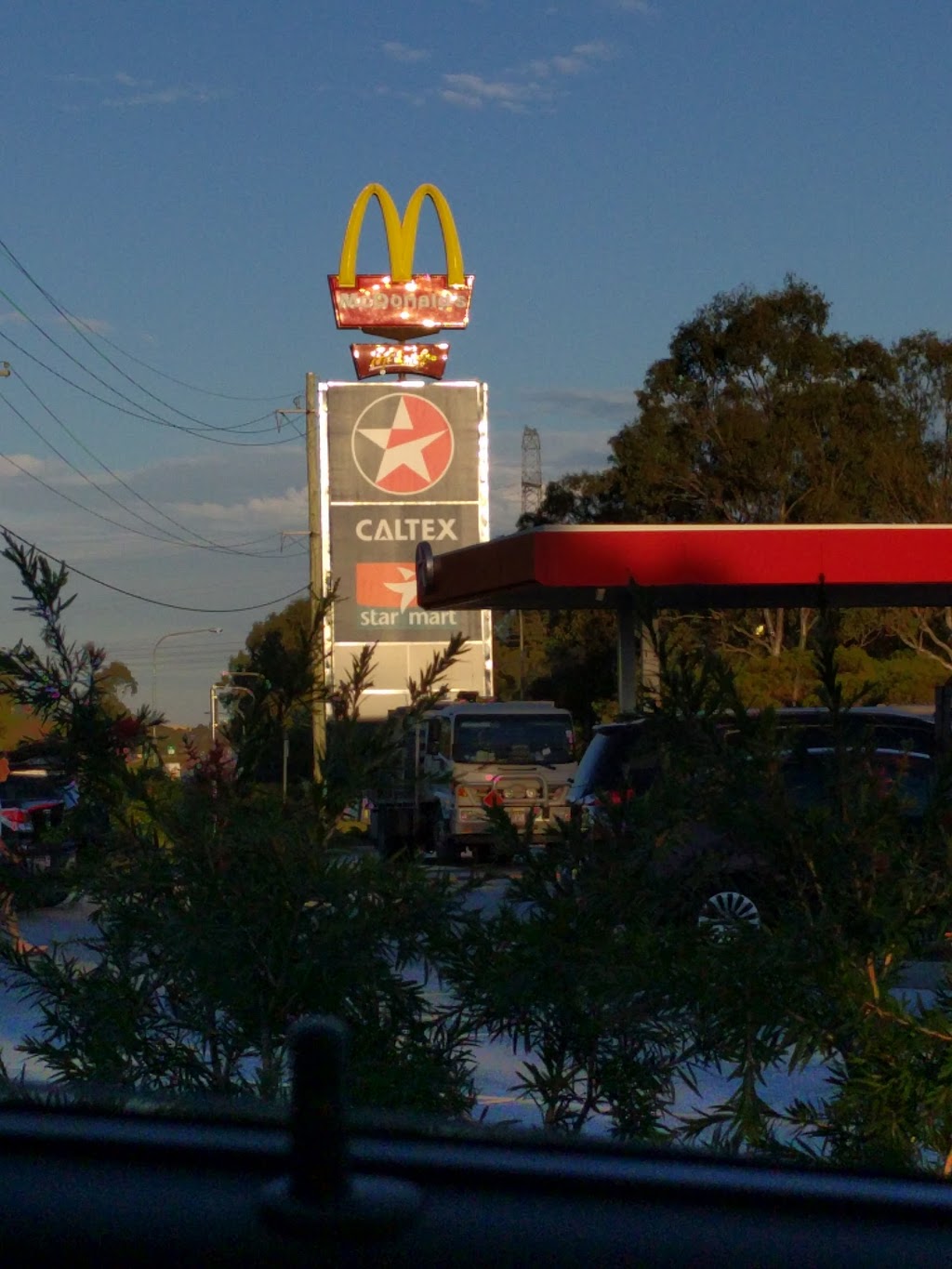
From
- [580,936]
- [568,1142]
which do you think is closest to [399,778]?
[580,936]

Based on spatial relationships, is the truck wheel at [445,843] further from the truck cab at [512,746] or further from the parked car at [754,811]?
the parked car at [754,811]

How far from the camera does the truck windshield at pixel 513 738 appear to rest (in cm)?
2317

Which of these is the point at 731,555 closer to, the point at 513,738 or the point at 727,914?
the point at 513,738

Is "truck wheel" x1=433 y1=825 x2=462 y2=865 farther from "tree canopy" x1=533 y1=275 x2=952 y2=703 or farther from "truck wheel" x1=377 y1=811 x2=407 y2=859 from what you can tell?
"tree canopy" x1=533 y1=275 x2=952 y2=703

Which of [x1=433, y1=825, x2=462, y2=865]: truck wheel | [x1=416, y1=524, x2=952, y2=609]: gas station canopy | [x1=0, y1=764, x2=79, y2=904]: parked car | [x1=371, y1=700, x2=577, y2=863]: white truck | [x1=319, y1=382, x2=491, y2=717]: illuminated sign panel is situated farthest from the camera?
[x1=319, y1=382, x2=491, y2=717]: illuminated sign panel

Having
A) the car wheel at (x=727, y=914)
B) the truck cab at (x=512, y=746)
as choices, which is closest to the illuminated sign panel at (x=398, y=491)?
the truck cab at (x=512, y=746)

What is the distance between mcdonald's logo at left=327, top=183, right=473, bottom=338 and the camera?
44719 mm

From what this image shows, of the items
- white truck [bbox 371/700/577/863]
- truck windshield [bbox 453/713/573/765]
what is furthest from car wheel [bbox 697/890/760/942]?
truck windshield [bbox 453/713/573/765]

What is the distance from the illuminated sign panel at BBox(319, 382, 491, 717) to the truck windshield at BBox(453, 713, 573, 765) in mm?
17316

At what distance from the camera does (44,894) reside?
151 inches

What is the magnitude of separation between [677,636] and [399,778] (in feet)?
2.54

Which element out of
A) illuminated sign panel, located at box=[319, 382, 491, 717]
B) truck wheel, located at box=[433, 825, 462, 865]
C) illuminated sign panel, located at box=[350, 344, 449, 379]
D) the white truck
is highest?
illuminated sign panel, located at box=[350, 344, 449, 379]

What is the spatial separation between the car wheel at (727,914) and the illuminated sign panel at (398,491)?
1463 inches

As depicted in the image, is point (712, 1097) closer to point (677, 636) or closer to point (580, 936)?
point (580, 936)
